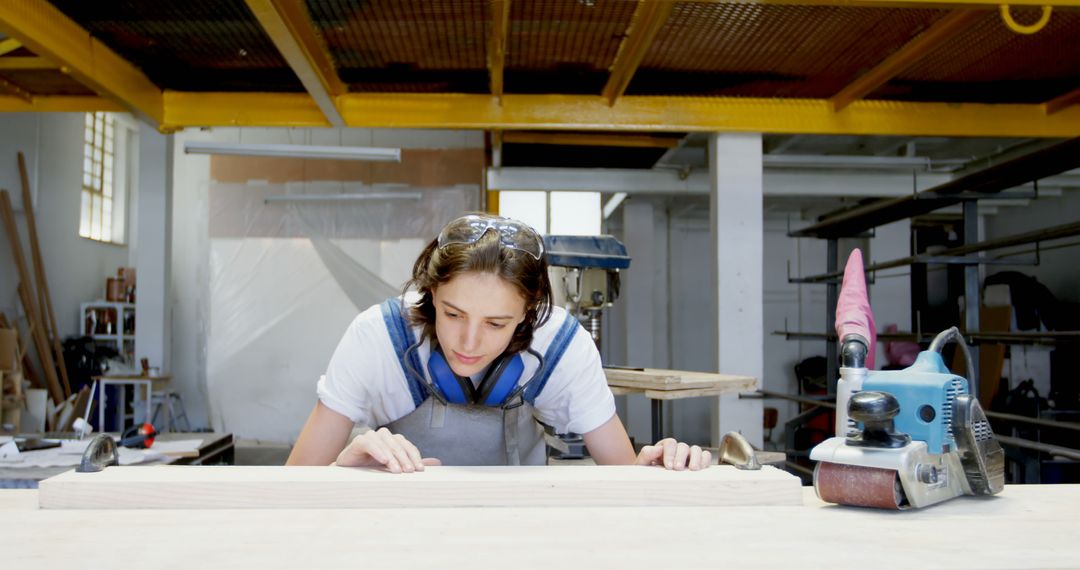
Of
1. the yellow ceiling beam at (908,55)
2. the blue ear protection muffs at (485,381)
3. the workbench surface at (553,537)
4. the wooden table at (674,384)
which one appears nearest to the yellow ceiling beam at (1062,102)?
the yellow ceiling beam at (908,55)

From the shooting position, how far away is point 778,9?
2.86m

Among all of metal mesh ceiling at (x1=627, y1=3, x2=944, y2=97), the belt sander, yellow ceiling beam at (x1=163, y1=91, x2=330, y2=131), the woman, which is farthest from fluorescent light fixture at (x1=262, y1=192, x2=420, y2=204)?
the belt sander

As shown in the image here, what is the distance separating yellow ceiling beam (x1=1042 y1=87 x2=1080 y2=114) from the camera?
3730mm

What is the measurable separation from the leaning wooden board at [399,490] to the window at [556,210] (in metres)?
6.42

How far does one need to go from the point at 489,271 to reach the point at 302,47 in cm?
202

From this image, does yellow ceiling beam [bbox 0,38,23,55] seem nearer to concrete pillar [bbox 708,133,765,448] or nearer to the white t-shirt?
the white t-shirt

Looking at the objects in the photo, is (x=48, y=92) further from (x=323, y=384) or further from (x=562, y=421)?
(x=562, y=421)

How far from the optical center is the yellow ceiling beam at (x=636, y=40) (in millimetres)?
2758

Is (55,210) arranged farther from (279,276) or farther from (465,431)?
(465,431)

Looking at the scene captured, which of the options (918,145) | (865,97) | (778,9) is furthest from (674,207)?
(778,9)

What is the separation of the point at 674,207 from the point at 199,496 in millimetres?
7771

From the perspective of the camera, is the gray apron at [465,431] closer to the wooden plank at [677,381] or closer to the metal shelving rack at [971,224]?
the wooden plank at [677,381]

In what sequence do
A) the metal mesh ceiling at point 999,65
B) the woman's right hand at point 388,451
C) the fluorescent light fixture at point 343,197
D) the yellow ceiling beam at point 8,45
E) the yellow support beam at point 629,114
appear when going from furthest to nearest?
the fluorescent light fixture at point 343,197, the yellow support beam at point 629,114, the yellow ceiling beam at point 8,45, the metal mesh ceiling at point 999,65, the woman's right hand at point 388,451

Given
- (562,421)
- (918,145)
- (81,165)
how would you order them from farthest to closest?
(81,165)
(918,145)
(562,421)
